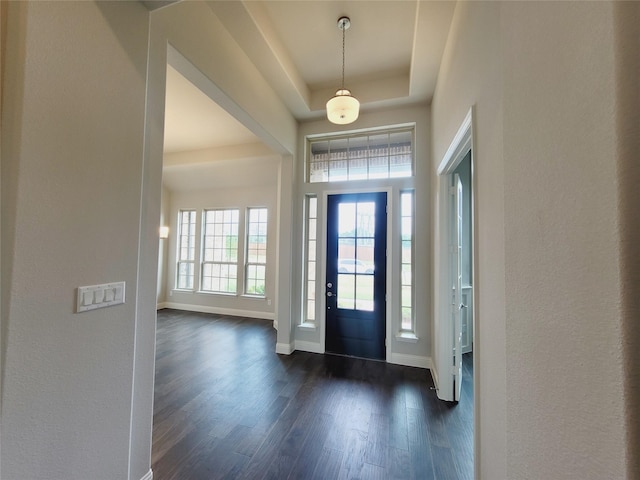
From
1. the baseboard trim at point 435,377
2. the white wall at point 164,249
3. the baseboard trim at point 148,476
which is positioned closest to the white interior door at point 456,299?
the baseboard trim at point 435,377

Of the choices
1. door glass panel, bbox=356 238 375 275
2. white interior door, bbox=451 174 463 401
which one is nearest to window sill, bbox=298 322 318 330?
door glass panel, bbox=356 238 375 275

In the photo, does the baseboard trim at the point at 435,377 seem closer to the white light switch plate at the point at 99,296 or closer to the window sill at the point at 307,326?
the window sill at the point at 307,326

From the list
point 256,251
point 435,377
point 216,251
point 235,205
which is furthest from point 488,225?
point 216,251

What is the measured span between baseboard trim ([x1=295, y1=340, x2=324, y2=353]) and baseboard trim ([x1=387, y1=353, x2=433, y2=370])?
95cm

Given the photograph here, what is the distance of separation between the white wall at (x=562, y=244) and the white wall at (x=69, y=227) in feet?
5.54

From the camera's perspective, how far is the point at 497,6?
113 cm

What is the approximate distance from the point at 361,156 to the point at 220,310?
14.7 ft

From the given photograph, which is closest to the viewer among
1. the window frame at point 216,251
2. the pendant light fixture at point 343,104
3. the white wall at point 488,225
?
the white wall at point 488,225

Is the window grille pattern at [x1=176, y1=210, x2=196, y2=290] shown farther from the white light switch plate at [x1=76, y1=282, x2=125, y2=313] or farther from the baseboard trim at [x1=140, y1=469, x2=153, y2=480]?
the white light switch plate at [x1=76, y1=282, x2=125, y2=313]

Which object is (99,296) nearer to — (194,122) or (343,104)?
(343,104)

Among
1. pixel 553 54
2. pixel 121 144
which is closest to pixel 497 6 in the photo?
pixel 553 54

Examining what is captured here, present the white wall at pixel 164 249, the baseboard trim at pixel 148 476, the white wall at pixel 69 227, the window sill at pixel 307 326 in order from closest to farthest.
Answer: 1. the white wall at pixel 69 227
2. the baseboard trim at pixel 148 476
3. the window sill at pixel 307 326
4. the white wall at pixel 164 249

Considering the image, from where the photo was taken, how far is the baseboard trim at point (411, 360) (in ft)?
10.3

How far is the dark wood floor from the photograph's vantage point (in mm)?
1728
